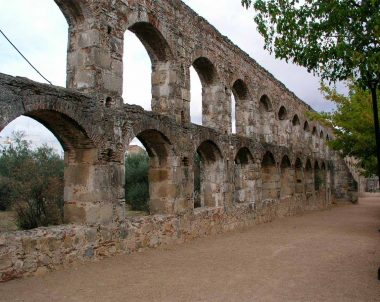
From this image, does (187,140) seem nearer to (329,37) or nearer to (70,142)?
(70,142)

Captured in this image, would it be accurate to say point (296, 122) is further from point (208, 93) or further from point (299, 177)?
point (208, 93)

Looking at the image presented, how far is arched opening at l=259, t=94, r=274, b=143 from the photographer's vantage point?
1614 centimetres

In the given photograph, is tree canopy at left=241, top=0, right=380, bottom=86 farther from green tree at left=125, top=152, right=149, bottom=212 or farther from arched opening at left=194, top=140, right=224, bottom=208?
green tree at left=125, top=152, right=149, bottom=212

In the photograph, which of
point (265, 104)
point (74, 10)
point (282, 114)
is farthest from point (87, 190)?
point (282, 114)

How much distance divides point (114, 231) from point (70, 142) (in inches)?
73.1

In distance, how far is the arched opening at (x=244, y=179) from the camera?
→ 13820 millimetres

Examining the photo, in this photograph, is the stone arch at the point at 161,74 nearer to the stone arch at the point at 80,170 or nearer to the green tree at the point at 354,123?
the stone arch at the point at 80,170

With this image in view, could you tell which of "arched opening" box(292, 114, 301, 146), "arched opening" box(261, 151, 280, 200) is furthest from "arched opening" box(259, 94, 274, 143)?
"arched opening" box(292, 114, 301, 146)

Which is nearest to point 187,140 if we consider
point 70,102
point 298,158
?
point 70,102

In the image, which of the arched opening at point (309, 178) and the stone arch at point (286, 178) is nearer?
the stone arch at point (286, 178)

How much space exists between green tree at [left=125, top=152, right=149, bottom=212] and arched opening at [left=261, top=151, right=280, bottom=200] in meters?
4.95

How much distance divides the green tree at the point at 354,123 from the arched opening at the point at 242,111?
Result: 8.21ft

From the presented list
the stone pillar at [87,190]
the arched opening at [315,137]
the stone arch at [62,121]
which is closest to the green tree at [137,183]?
the stone pillar at [87,190]

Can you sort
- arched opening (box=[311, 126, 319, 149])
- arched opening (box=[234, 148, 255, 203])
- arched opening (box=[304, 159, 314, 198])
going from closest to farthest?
1. arched opening (box=[234, 148, 255, 203])
2. arched opening (box=[304, 159, 314, 198])
3. arched opening (box=[311, 126, 319, 149])
